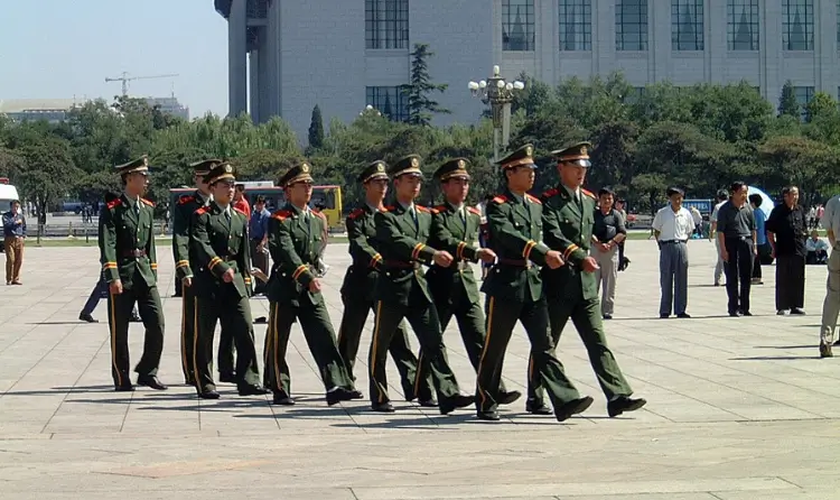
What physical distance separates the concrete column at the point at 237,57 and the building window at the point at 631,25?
98.8 ft

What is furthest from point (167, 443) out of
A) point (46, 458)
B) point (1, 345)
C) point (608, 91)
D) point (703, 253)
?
point (608, 91)

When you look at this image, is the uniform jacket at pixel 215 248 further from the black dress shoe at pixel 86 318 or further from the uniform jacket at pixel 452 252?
the black dress shoe at pixel 86 318

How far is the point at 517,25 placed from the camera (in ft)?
352

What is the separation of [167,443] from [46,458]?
2.86 ft

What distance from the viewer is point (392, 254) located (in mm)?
10594

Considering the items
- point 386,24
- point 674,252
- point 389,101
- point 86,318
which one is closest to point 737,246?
point 674,252

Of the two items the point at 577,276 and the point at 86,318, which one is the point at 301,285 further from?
the point at 86,318

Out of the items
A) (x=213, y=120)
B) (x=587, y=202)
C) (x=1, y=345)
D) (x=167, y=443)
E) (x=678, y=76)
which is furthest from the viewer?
(x=678, y=76)

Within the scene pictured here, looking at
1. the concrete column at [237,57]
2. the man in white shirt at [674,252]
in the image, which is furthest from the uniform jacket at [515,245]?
the concrete column at [237,57]

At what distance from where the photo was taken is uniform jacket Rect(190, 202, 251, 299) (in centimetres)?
1161

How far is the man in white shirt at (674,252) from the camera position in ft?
62.3

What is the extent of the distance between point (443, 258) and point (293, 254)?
1.42 meters

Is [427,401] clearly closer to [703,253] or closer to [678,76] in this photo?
[703,253]

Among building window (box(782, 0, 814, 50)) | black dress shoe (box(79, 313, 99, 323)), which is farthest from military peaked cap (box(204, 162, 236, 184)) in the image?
building window (box(782, 0, 814, 50))
